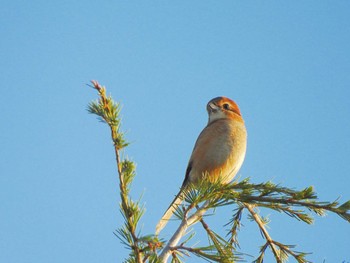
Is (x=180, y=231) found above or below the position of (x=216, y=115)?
below

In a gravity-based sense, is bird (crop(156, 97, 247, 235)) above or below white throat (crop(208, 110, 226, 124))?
below

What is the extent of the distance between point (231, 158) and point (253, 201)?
176 centimetres

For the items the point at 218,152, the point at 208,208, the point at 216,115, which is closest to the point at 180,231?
the point at 208,208

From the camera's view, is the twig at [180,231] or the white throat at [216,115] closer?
the twig at [180,231]

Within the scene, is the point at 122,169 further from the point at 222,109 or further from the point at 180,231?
the point at 222,109

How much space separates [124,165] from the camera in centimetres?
253

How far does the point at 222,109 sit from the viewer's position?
5.82 meters

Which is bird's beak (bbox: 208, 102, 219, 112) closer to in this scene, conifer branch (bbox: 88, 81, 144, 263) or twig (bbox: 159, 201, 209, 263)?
twig (bbox: 159, 201, 209, 263)

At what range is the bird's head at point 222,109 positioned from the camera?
5.77m

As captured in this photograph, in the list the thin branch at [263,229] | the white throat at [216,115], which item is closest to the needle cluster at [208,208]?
the thin branch at [263,229]

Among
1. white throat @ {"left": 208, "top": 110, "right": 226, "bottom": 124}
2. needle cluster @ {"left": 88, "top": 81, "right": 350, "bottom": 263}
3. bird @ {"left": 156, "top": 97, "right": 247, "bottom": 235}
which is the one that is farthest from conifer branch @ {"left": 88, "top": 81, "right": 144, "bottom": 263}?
white throat @ {"left": 208, "top": 110, "right": 226, "bottom": 124}

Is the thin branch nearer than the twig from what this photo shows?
No

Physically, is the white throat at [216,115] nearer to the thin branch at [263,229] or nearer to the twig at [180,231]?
the thin branch at [263,229]

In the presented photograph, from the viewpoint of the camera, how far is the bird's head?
5774 millimetres
